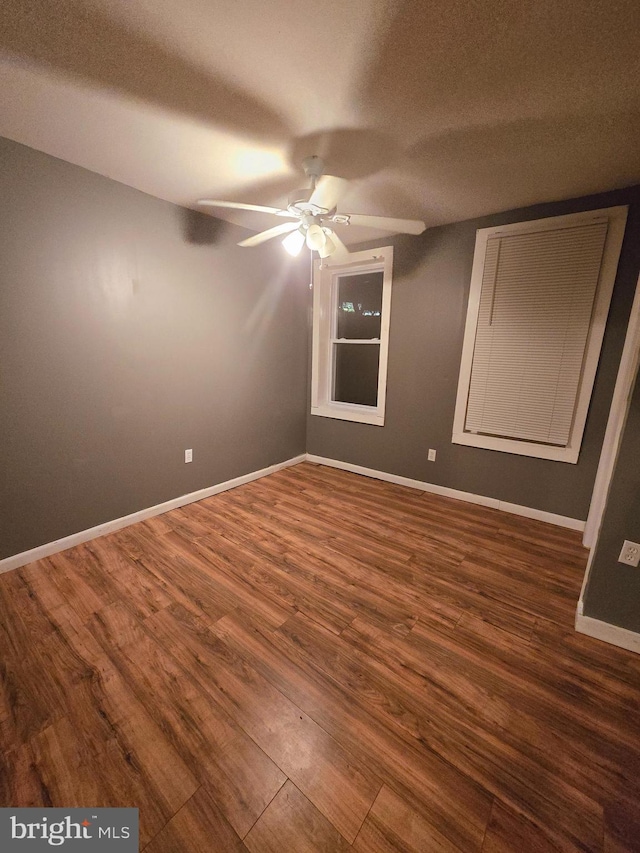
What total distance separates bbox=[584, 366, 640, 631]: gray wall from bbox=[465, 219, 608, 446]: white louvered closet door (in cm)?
117

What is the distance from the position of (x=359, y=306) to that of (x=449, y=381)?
142 cm

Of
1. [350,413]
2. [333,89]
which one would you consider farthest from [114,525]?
[333,89]

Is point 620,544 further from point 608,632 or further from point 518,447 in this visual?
point 518,447

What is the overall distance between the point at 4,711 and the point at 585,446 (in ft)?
11.9

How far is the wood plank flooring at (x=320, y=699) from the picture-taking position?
99 centimetres

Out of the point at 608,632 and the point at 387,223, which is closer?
the point at 608,632

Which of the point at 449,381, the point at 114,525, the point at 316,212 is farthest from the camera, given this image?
the point at 449,381

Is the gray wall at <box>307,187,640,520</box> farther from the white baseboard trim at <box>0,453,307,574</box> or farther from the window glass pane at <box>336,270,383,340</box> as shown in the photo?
the white baseboard trim at <box>0,453,307,574</box>

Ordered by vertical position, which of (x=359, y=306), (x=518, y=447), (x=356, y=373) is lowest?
(x=518, y=447)

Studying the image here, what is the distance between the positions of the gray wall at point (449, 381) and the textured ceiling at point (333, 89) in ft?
2.09

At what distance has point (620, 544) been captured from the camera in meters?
1.58

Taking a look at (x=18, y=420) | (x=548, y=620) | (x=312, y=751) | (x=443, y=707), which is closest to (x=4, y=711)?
(x=312, y=751)

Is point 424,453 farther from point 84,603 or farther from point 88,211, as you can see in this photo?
point 88,211

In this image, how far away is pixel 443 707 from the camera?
4.28 feet
